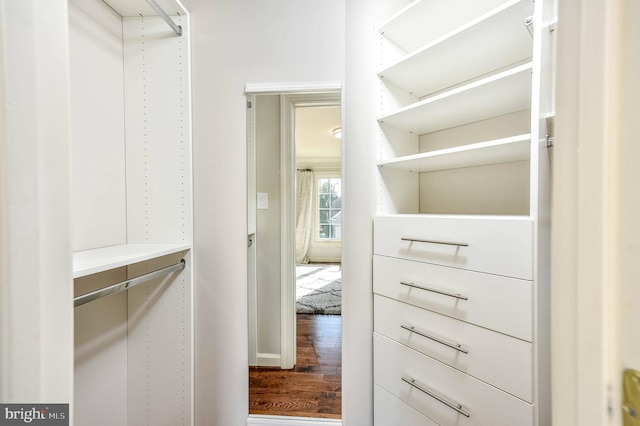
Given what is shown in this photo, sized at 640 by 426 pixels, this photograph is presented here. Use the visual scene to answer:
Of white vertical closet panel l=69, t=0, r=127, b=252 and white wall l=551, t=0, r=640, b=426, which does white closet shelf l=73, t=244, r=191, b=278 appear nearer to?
white vertical closet panel l=69, t=0, r=127, b=252

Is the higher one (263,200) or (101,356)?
(263,200)

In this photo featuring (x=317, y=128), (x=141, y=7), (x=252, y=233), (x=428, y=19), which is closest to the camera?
(x=428, y=19)

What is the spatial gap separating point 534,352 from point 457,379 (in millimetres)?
299

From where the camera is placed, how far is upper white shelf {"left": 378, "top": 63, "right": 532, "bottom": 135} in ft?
2.78

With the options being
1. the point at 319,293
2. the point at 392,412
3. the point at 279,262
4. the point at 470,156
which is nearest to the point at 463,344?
the point at 392,412

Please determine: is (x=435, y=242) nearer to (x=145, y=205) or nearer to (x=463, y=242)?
(x=463, y=242)

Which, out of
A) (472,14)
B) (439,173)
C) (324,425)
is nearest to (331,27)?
(472,14)

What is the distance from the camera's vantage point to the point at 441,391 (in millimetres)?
969

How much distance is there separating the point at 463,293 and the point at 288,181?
1.04 metres

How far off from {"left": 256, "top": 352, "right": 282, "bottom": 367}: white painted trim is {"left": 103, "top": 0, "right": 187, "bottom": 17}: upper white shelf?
1.90 metres

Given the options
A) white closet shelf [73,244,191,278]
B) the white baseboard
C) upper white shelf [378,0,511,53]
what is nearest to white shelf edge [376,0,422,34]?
upper white shelf [378,0,511,53]

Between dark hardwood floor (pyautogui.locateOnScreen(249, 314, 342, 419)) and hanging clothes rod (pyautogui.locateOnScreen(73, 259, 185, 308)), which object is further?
dark hardwood floor (pyautogui.locateOnScreen(249, 314, 342, 419))

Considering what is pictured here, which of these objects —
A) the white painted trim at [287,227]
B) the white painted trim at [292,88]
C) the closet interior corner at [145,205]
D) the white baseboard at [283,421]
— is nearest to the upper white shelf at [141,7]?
the closet interior corner at [145,205]

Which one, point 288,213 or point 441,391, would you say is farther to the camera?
point 288,213
